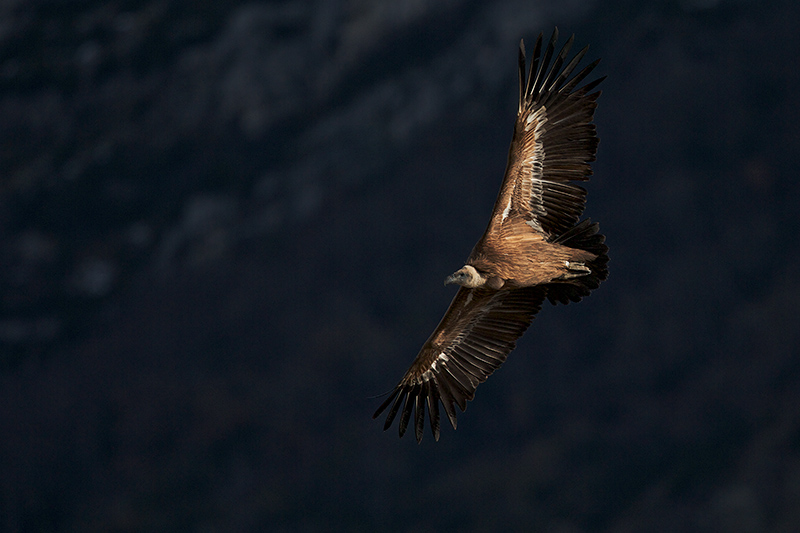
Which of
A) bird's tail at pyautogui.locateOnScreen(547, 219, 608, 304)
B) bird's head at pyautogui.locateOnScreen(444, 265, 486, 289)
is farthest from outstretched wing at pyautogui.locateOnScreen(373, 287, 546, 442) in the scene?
bird's head at pyautogui.locateOnScreen(444, 265, 486, 289)

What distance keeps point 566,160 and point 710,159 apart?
77.5 metres

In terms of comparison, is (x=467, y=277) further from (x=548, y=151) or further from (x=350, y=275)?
(x=350, y=275)

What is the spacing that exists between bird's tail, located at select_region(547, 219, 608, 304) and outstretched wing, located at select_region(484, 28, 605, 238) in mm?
239

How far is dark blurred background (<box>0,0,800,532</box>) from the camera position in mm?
77250

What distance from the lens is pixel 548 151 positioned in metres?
13.2

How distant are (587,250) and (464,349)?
249cm

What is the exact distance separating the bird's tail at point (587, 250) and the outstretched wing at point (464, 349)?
2.00ft

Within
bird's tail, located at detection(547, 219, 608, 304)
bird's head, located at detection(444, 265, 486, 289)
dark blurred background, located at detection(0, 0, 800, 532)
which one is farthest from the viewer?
dark blurred background, located at detection(0, 0, 800, 532)

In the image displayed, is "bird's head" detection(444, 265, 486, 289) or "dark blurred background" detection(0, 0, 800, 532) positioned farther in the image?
"dark blurred background" detection(0, 0, 800, 532)

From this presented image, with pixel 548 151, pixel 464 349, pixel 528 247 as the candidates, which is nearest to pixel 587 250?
pixel 528 247

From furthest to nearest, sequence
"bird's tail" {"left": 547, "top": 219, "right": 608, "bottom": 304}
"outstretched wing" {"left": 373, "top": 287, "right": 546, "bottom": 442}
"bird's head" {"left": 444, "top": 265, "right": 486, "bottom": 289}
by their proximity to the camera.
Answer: "outstretched wing" {"left": 373, "top": 287, "right": 546, "bottom": 442} → "bird's tail" {"left": 547, "top": 219, "right": 608, "bottom": 304} → "bird's head" {"left": 444, "top": 265, "right": 486, "bottom": 289}

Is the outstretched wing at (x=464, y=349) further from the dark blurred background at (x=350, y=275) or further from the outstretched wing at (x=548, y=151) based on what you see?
the dark blurred background at (x=350, y=275)

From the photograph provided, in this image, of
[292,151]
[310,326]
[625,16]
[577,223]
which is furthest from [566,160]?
[625,16]

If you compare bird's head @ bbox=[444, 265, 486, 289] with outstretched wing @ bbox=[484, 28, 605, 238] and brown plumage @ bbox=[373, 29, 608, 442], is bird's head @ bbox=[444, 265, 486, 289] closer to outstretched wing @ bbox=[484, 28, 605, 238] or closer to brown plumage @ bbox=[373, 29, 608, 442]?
brown plumage @ bbox=[373, 29, 608, 442]
